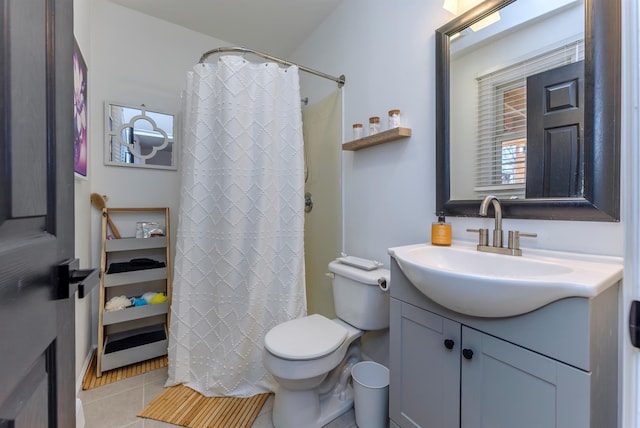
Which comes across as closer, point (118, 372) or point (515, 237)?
point (515, 237)

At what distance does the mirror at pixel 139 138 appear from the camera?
2006 mm

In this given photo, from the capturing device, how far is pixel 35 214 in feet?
1.51

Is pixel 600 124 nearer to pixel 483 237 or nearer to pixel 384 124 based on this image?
pixel 483 237

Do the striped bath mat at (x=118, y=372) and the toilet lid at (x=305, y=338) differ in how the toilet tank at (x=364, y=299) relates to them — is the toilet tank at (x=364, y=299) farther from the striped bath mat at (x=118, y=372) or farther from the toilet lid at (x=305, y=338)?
the striped bath mat at (x=118, y=372)

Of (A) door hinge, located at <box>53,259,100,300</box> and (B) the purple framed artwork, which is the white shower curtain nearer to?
(B) the purple framed artwork

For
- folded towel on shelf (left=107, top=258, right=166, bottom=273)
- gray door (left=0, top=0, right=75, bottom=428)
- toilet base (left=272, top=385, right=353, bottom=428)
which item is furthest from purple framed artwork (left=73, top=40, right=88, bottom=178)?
toilet base (left=272, top=385, right=353, bottom=428)

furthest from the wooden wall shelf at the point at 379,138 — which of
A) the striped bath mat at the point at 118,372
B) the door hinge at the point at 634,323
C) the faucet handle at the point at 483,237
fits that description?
the striped bath mat at the point at 118,372

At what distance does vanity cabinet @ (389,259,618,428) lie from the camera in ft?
2.15

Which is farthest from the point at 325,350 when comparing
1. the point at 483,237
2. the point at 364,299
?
the point at 483,237

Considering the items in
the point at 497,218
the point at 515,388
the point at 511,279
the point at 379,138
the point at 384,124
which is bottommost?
the point at 515,388

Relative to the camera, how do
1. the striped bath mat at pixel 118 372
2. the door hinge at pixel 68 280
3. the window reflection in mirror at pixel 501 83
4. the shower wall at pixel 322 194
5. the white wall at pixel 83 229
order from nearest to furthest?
the door hinge at pixel 68 280 < the window reflection in mirror at pixel 501 83 < the white wall at pixel 83 229 < the striped bath mat at pixel 118 372 < the shower wall at pixel 322 194

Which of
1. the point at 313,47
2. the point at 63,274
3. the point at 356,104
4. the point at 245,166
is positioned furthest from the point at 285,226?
the point at 313,47

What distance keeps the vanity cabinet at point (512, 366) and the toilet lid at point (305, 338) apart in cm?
36

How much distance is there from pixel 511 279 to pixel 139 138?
8.02 feet
